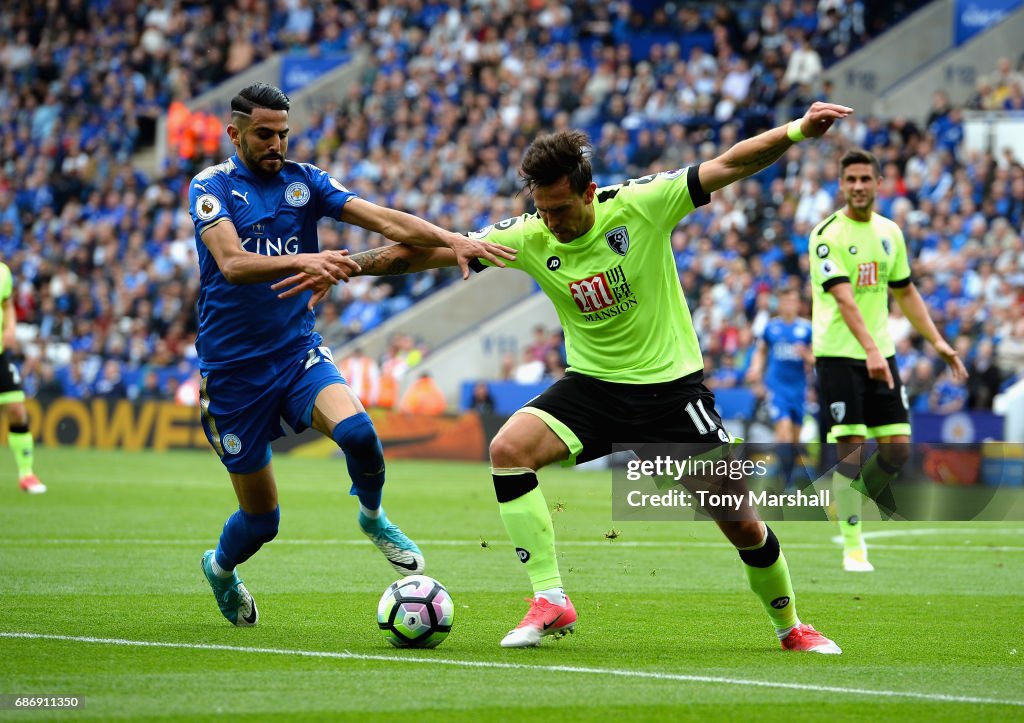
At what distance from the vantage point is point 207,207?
7.43 meters

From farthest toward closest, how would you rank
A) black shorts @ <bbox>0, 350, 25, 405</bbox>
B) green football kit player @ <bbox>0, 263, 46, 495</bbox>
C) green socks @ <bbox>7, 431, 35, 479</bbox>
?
green socks @ <bbox>7, 431, 35, 479</bbox> → black shorts @ <bbox>0, 350, 25, 405</bbox> → green football kit player @ <bbox>0, 263, 46, 495</bbox>

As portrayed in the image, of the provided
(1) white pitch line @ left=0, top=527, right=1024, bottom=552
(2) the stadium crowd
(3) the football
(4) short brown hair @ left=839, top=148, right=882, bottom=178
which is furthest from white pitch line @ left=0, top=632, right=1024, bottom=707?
(2) the stadium crowd

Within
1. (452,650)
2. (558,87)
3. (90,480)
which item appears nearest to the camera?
(452,650)

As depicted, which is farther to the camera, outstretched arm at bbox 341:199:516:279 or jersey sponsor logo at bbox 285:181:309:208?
jersey sponsor logo at bbox 285:181:309:208

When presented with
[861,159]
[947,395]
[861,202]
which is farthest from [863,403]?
[947,395]

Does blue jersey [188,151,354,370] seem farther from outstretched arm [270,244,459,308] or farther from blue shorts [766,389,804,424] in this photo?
blue shorts [766,389,804,424]

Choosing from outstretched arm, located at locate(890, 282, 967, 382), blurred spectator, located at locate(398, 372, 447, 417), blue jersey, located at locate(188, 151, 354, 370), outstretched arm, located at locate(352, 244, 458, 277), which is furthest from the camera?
blurred spectator, located at locate(398, 372, 447, 417)

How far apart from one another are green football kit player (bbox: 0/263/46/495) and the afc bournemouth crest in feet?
32.9

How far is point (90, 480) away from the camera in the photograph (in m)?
19.2

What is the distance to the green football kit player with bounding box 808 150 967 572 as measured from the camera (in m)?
11.1

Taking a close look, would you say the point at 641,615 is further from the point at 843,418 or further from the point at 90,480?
the point at 90,480

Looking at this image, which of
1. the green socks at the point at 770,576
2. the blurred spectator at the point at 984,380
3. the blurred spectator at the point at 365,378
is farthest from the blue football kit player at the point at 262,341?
the blurred spectator at the point at 365,378

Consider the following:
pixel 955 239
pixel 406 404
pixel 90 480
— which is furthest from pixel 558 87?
pixel 90 480

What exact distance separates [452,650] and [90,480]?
13.2m
